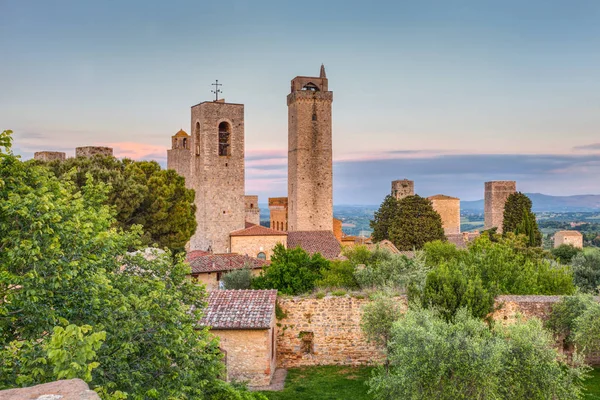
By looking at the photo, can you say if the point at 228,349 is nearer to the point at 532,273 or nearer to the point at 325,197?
the point at 532,273

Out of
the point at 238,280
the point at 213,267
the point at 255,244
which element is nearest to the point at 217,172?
the point at 255,244

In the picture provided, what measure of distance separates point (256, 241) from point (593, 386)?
29190 millimetres

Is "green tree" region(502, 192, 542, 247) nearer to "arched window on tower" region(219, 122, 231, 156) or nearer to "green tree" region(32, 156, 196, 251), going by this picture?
"arched window on tower" region(219, 122, 231, 156)

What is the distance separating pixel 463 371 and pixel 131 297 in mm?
7066

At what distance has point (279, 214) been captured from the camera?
63500 mm

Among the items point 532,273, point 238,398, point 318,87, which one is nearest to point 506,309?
point 532,273

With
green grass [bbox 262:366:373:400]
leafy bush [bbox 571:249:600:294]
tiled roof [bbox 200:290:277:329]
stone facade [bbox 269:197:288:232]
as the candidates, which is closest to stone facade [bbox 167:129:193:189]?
stone facade [bbox 269:197:288:232]

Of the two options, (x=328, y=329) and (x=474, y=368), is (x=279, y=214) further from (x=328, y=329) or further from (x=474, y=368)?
(x=474, y=368)

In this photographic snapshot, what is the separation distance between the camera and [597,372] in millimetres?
18297

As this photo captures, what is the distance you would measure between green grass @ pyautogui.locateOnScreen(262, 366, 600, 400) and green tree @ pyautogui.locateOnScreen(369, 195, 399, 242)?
103 feet

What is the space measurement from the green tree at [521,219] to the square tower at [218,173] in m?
24.7

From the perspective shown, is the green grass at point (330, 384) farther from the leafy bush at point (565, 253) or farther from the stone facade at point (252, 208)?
the stone facade at point (252, 208)

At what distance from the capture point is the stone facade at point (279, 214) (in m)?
63.2

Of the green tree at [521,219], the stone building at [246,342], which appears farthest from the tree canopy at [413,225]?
the stone building at [246,342]
